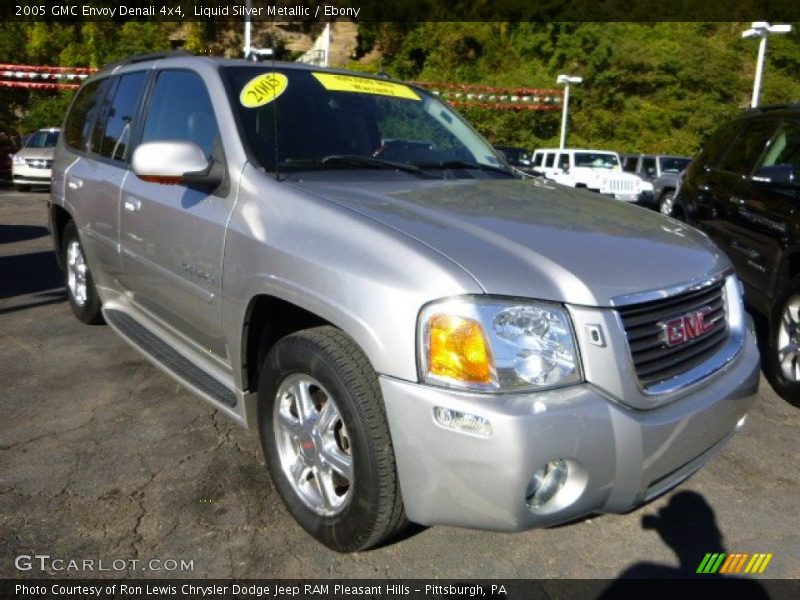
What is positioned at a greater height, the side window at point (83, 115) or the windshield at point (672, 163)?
the side window at point (83, 115)

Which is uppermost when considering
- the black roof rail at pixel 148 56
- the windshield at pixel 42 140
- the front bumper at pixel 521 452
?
the black roof rail at pixel 148 56

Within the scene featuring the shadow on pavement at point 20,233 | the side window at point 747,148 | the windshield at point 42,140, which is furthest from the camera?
the windshield at point 42,140

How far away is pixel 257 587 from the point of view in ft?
7.79

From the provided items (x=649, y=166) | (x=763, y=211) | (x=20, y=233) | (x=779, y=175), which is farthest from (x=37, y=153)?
(x=649, y=166)

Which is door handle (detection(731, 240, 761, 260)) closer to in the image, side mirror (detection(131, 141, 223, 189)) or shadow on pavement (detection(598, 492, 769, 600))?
shadow on pavement (detection(598, 492, 769, 600))

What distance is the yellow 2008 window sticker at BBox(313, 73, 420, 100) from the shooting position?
3514mm

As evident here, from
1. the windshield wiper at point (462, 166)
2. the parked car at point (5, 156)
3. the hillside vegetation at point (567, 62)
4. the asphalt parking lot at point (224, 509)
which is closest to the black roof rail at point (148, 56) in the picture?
the windshield wiper at point (462, 166)

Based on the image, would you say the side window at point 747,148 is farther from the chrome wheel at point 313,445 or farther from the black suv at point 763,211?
the chrome wheel at point 313,445

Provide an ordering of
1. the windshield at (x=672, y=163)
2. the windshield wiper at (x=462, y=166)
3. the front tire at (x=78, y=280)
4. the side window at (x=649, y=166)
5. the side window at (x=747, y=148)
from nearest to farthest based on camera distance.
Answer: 1. the windshield wiper at (x=462, y=166)
2. the front tire at (x=78, y=280)
3. the side window at (x=747, y=148)
4. the windshield at (x=672, y=163)
5. the side window at (x=649, y=166)

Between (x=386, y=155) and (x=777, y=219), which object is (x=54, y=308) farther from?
(x=777, y=219)

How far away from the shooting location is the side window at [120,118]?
4.02 m

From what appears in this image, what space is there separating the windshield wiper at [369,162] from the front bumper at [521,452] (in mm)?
1338

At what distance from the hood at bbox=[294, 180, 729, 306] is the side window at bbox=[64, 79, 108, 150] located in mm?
2703

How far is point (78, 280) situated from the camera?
509 centimetres
